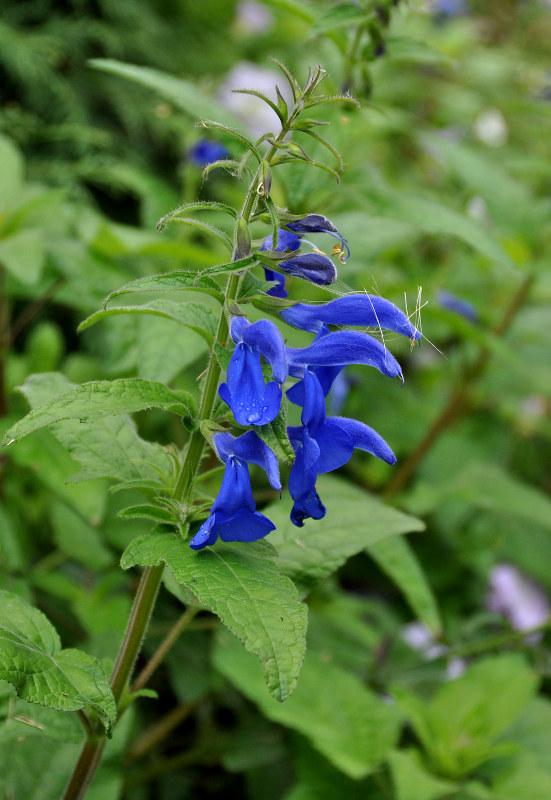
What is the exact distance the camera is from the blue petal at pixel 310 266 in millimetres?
913

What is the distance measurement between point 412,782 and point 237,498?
3.19ft

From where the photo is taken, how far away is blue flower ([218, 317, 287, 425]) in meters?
0.83

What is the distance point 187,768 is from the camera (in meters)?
2.06

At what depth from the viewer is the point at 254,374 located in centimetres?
86

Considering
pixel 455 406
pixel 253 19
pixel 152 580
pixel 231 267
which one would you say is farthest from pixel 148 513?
pixel 253 19

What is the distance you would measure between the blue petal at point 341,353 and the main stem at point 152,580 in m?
0.10

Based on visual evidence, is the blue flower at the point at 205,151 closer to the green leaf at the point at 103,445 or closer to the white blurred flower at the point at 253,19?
the green leaf at the point at 103,445

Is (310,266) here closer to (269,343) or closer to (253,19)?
(269,343)

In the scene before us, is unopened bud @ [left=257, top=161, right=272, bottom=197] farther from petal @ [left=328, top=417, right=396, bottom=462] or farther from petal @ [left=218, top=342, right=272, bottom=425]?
petal @ [left=328, top=417, right=396, bottom=462]

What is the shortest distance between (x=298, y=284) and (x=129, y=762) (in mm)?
1261

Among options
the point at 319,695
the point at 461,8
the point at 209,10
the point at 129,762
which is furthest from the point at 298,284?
the point at 461,8

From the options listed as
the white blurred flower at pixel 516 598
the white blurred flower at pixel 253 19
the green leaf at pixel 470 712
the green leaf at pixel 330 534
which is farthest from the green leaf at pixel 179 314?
the white blurred flower at pixel 253 19

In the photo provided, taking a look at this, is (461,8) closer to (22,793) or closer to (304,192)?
(304,192)

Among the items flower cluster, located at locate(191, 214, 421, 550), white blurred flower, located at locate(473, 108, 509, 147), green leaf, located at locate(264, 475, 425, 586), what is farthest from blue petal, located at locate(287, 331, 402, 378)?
white blurred flower, located at locate(473, 108, 509, 147)
